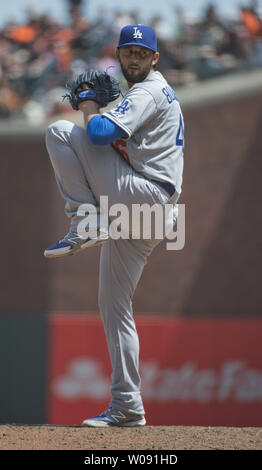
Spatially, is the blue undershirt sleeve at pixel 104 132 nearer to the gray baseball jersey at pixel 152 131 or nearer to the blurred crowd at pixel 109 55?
the gray baseball jersey at pixel 152 131

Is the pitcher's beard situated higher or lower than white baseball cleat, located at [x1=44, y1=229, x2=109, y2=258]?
higher

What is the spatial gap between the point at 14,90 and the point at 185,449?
955 centimetres

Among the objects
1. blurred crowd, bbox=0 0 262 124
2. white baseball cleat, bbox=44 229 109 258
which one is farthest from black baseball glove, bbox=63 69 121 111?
blurred crowd, bbox=0 0 262 124

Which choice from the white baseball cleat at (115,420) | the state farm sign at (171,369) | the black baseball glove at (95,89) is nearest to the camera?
the black baseball glove at (95,89)

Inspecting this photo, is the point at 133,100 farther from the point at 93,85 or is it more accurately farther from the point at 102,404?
the point at 102,404

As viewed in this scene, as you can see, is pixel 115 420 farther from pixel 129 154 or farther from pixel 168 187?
pixel 129 154

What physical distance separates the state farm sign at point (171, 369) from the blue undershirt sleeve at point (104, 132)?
6858 millimetres

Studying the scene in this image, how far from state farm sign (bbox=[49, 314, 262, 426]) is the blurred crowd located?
367cm

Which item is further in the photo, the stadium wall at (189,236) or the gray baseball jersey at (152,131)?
the stadium wall at (189,236)

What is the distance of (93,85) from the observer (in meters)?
4.31

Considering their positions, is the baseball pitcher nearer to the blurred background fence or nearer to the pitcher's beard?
the pitcher's beard

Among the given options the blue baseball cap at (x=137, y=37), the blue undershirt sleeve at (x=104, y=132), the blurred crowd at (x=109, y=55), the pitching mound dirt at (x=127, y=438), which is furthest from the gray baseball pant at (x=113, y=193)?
the blurred crowd at (x=109, y=55)

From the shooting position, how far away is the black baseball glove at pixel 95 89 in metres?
4.30

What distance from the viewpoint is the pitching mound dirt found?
405cm
